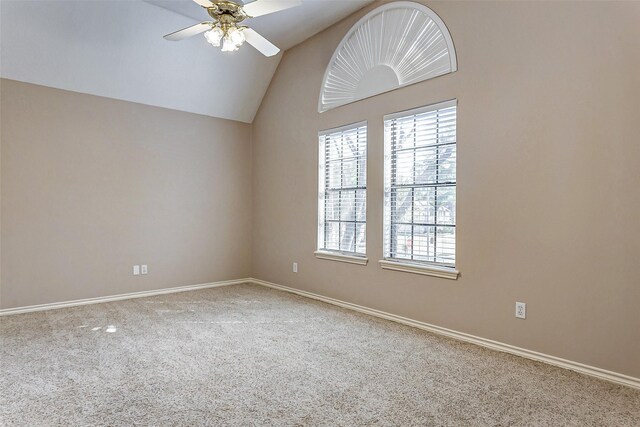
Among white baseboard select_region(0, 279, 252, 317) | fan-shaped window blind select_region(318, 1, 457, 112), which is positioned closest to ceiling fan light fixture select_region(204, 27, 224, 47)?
fan-shaped window blind select_region(318, 1, 457, 112)

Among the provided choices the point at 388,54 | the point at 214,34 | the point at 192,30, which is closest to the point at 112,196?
the point at 192,30

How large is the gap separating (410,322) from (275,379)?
159cm

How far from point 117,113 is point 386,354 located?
4.08 m

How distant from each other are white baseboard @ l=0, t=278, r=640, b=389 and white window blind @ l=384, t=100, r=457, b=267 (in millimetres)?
588

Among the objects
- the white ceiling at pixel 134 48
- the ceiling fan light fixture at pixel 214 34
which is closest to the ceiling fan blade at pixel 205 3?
the ceiling fan light fixture at pixel 214 34

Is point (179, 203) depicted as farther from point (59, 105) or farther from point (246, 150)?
point (59, 105)

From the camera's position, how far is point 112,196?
448 cm

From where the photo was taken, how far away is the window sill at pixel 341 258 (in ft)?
13.1

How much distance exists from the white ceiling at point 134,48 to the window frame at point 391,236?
1.37 m

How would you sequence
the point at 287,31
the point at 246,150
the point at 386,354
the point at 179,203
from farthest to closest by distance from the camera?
the point at 246,150 < the point at 179,203 < the point at 287,31 < the point at 386,354

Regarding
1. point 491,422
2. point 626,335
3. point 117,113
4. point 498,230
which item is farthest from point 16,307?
point 626,335

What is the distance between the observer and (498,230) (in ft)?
9.57

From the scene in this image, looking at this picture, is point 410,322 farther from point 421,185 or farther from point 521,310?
point 421,185

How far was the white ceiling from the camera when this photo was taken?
363cm
